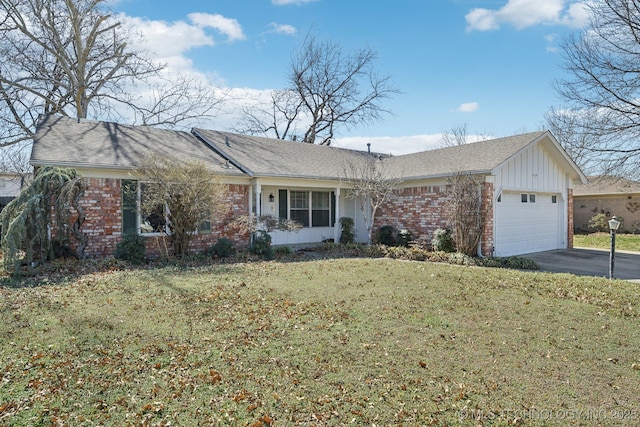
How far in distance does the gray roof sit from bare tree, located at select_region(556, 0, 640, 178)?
2.98m

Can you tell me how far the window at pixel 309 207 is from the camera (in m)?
14.9

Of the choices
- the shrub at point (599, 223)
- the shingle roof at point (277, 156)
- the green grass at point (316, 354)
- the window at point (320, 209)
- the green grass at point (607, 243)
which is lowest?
the green grass at point (316, 354)

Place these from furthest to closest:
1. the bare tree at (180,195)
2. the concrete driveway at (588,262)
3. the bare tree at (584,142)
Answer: the bare tree at (584,142)
the bare tree at (180,195)
the concrete driveway at (588,262)

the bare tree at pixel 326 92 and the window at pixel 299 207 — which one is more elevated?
the bare tree at pixel 326 92

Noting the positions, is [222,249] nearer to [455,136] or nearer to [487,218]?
[487,218]

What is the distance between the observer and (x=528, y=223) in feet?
45.1

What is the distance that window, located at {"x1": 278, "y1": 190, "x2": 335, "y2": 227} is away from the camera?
588 inches

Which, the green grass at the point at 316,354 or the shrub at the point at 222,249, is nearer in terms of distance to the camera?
the green grass at the point at 316,354

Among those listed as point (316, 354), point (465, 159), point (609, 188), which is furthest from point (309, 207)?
point (609, 188)

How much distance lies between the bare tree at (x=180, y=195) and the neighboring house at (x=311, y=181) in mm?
786

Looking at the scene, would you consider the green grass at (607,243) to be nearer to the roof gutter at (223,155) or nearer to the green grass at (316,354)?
the green grass at (316,354)

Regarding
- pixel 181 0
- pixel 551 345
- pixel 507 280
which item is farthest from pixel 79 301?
pixel 181 0

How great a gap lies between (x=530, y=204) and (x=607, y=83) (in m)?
6.63

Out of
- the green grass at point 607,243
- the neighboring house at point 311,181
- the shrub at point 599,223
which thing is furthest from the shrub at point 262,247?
the shrub at point 599,223
